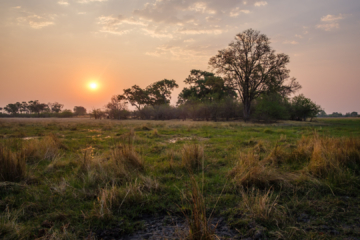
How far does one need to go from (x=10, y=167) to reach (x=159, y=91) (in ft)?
204

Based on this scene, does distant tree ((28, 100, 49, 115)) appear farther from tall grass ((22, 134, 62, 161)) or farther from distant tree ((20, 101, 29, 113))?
tall grass ((22, 134, 62, 161))

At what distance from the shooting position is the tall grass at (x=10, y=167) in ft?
12.5

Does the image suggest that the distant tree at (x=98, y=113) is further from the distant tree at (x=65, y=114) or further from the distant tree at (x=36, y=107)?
the distant tree at (x=36, y=107)

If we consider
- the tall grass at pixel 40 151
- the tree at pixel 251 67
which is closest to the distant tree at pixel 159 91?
the tree at pixel 251 67

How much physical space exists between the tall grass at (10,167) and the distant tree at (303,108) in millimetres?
46286

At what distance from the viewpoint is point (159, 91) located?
65000 millimetres

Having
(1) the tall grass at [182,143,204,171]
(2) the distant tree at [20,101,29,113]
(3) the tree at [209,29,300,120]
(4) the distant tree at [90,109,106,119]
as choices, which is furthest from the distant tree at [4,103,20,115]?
(1) the tall grass at [182,143,204,171]

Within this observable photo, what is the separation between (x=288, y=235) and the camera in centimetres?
226

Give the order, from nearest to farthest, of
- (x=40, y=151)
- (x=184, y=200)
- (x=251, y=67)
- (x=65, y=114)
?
(x=184, y=200) → (x=40, y=151) → (x=251, y=67) → (x=65, y=114)

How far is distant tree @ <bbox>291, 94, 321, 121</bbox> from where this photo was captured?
39.2 metres

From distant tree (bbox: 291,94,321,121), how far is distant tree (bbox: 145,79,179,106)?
36.2m

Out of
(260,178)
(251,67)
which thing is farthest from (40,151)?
(251,67)

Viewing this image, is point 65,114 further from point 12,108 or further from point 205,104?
point 205,104

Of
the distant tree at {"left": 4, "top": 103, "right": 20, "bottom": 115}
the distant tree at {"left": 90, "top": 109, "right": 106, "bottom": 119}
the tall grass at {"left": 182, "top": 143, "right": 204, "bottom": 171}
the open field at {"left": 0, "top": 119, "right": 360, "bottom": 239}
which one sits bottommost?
the open field at {"left": 0, "top": 119, "right": 360, "bottom": 239}
